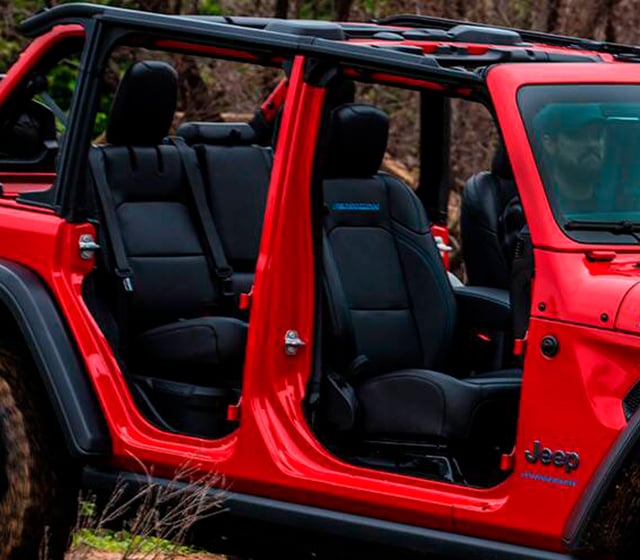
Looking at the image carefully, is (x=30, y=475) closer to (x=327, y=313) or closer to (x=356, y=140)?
(x=327, y=313)

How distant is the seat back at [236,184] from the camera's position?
691 cm

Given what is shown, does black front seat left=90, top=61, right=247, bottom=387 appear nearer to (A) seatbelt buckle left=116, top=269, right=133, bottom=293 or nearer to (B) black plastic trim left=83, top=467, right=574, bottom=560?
(A) seatbelt buckle left=116, top=269, right=133, bottom=293

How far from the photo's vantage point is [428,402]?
5.49 meters

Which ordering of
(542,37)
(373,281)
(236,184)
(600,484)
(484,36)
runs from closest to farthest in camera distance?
(600,484), (484,36), (373,281), (542,37), (236,184)

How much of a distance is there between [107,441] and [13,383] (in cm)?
42

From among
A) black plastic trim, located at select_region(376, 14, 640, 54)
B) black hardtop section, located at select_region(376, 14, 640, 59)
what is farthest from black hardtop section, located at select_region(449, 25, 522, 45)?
black plastic trim, located at select_region(376, 14, 640, 54)

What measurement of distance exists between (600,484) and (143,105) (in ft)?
8.06

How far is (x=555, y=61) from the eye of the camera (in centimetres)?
550

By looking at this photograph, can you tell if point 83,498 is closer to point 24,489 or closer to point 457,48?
point 24,489

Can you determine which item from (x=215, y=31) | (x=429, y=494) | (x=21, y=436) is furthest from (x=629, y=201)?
(x=21, y=436)

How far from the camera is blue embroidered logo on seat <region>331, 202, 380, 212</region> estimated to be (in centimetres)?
607

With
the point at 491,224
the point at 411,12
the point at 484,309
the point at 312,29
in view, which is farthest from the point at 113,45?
the point at 411,12

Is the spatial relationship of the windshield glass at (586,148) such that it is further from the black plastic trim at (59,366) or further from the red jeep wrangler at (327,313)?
the black plastic trim at (59,366)

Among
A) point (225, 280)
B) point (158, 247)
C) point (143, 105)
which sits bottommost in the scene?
point (225, 280)
